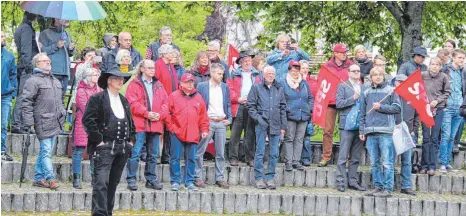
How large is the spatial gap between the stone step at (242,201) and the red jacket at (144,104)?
90cm

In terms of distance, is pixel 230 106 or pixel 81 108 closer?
pixel 81 108

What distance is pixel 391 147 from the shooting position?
16.2 m

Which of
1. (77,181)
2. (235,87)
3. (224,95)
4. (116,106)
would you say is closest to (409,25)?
(235,87)

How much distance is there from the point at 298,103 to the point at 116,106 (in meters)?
4.06

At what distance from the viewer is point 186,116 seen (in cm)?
1558

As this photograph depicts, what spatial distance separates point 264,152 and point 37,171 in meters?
3.53

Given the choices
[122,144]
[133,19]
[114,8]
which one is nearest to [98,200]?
[122,144]

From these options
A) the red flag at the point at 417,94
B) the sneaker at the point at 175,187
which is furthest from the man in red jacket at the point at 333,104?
the sneaker at the point at 175,187

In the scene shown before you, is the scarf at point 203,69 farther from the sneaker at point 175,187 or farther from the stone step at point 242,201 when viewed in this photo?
the sneaker at point 175,187

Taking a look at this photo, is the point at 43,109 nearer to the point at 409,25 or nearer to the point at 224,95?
the point at 224,95

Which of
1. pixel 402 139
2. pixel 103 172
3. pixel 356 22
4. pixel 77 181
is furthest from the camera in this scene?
pixel 356 22

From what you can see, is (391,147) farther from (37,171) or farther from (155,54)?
(37,171)

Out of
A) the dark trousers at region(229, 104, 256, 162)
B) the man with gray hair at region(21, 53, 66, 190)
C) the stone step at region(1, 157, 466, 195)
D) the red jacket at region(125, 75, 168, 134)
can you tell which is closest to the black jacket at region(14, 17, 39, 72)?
the stone step at region(1, 157, 466, 195)

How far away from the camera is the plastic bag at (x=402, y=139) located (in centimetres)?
1631
